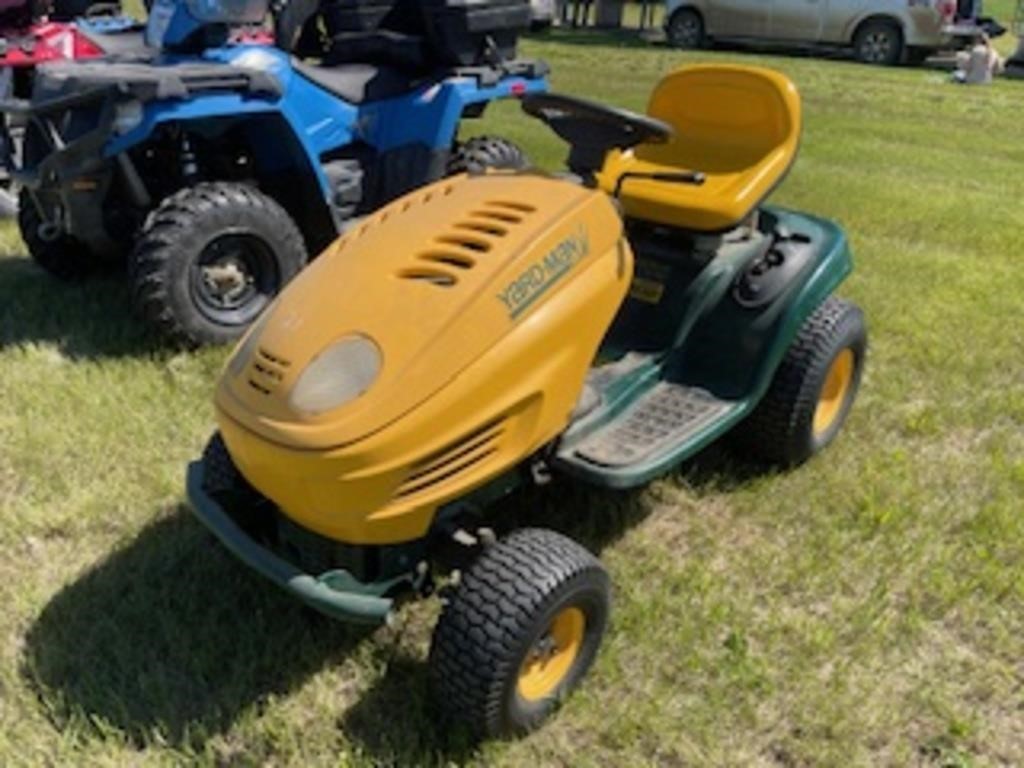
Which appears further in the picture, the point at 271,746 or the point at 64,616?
the point at 64,616

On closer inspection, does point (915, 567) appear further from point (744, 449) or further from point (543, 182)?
point (543, 182)

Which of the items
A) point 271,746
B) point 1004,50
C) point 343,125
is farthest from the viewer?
point 1004,50

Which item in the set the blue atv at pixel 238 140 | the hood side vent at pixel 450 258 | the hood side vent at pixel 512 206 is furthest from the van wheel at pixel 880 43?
the hood side vent at pixel 450 258

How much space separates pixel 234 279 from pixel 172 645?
5.87ft

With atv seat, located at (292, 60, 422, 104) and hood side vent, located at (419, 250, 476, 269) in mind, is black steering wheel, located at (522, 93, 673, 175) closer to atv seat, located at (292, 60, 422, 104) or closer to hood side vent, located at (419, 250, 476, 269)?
hood side vent, located at (419, 250, 476, 269)

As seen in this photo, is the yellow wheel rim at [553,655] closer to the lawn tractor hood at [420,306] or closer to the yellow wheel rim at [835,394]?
the lawn tractor hood at [420,306]

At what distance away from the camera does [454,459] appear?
6.84 ft

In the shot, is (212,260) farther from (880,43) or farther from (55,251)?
(880,43)

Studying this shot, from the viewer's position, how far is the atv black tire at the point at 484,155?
184 inches

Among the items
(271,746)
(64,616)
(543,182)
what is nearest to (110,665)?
(64,616)

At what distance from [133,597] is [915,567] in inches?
75.2

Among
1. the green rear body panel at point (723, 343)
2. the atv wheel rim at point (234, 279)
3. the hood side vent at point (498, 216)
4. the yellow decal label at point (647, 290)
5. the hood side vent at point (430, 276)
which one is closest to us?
the hood side vent at point (430, 276)

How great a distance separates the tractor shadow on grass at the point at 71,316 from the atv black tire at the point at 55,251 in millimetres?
59

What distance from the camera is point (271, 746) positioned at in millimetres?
2121
